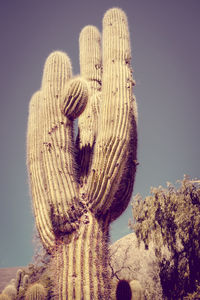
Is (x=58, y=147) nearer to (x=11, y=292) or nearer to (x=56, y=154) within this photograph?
(x=56, y=154)

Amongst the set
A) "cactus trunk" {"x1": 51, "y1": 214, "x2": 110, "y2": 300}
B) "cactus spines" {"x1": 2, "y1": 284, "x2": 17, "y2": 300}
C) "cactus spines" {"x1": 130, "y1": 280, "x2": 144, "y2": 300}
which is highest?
"cactus trunk" {"x1": 51, "y1": 214, "x2": 110, "y2": 300}

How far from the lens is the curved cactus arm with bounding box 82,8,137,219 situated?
359cm

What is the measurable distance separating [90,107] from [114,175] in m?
1.72

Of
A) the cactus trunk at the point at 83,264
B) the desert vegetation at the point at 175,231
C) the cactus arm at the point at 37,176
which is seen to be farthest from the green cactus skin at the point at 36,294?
the desert vegetation at the point at 175,231

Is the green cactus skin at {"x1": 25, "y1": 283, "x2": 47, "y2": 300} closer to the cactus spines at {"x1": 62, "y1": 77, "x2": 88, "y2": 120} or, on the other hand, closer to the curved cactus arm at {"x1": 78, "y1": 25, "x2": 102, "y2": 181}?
the curved cactus arm at {"x1": 78, "y1": 25, "x2": 102, "y2": 181}

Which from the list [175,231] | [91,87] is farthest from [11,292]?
[91,87]

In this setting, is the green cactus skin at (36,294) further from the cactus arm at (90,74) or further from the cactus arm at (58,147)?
the cactus arm at (90,74)

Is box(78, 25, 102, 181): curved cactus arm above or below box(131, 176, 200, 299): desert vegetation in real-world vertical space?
above

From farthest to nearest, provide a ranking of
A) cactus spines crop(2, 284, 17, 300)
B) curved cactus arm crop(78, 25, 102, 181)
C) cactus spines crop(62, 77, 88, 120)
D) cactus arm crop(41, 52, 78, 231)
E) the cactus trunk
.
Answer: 1. cactus spines crop(2, 284, 17, 300)
2. curved cactus arm crop(78, 25, 102, 181)
3. cactus spines crop(62, 77, 88, 120)
4. cactus arm crop(41, 52, 78, 231)
5. the cactus trunk

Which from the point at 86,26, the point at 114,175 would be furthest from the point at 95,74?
the point at 114,175

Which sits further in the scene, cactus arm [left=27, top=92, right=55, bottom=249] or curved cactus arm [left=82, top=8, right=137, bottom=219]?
cactus arm [left=27, top=92, right=55, bottom=249]

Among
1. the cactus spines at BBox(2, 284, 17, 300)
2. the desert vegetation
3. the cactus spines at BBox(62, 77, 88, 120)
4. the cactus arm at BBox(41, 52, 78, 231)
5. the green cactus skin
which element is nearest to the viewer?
the cactus arm at BBox(41, 52, 78, 231)

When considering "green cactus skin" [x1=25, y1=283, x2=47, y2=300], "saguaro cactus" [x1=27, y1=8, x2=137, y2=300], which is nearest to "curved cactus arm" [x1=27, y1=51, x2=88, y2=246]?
"saguaro cactus" [x1=27, y1=8, x2=137, y2=300]

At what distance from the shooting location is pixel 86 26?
6289mm
